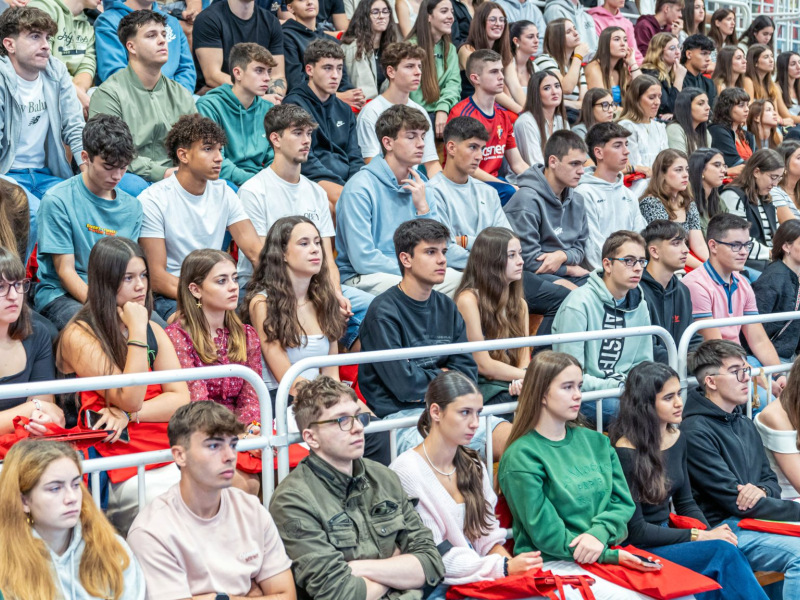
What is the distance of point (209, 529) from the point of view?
3.20 meters

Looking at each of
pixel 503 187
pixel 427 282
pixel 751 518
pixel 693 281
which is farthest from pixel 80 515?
pixel 503 187

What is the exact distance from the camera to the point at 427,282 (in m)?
4.66

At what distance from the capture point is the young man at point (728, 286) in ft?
19.0

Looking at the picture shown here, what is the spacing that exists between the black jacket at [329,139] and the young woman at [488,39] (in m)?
1.77

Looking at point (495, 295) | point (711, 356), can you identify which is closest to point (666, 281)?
point (711, 356)

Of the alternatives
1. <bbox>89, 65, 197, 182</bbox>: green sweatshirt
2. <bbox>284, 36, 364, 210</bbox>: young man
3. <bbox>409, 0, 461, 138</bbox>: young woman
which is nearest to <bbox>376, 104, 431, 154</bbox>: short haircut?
<bbox>284, 36, 364, 210</bbox>: young man

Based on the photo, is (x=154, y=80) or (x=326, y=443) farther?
(x=154, y=80)

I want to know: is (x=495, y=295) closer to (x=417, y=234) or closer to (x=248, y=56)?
(x=417, y=234)

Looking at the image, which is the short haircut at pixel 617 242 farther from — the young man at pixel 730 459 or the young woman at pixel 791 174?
the young woman at pixel 791 174

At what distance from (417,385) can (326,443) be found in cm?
90

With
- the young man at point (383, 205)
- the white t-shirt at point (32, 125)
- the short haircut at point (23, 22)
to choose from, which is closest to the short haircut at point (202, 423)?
the young man at point (383, 205)

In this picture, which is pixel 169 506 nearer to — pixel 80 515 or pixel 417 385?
pixel 80 515

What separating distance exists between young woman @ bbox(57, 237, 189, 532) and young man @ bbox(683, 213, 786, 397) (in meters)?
3.33

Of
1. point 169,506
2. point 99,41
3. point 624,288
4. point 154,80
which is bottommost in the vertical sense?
point 169,506
